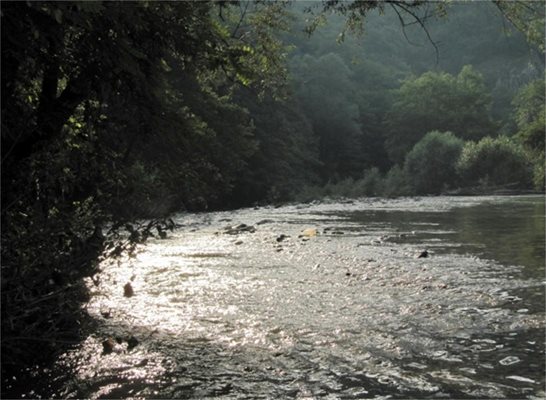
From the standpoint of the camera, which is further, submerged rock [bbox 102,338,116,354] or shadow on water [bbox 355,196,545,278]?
shadow on water [bbox 355,196,545,278]

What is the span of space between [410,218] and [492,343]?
746 inches

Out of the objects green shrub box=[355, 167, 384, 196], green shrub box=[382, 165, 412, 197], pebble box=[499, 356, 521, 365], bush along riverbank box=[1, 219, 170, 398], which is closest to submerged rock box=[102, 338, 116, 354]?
bush along riverbank box=[1, 219, 170, 398]

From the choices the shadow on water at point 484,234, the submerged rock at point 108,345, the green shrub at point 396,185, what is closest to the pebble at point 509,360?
the submerged rock at point 108,345

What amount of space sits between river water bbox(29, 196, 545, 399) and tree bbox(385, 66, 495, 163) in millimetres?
68868

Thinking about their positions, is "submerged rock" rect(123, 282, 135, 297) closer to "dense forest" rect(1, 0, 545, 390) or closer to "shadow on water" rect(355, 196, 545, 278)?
"dense forest" rect(1, 0, 545, 390)

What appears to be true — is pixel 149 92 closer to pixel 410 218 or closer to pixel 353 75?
pixel 410 218

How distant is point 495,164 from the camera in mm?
55844

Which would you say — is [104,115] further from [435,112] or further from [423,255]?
[435,112]

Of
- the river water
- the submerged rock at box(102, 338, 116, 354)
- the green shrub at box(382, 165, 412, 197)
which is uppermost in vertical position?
the green shrub at box(382, 165, 412, 197)

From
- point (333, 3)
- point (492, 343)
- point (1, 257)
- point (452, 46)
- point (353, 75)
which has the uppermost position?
point (452, 46)

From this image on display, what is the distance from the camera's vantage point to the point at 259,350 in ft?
20.6

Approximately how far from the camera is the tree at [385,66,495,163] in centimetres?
8006

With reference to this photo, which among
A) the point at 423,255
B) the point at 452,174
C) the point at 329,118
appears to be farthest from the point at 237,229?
the point at 329,118

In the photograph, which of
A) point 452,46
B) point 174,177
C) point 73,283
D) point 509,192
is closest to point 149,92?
point 174,177
